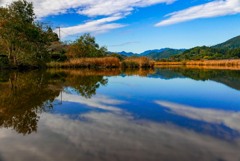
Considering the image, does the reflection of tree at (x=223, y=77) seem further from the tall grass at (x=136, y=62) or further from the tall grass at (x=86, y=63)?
the tall grass at (x=136, y=62)

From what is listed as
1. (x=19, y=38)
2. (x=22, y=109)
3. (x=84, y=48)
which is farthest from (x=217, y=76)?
(x=84, y=48)

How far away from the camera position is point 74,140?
17.5 ft

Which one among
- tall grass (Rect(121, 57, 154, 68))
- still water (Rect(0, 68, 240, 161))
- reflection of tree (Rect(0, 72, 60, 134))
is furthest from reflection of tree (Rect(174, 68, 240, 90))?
tall grass (Rect(121, 57, 154, 68))

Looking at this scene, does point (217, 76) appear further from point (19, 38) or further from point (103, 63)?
point (103, 63)

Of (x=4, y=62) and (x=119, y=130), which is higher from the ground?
(x=4, y=62)

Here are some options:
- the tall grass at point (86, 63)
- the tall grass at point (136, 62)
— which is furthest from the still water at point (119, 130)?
the tall grass at point (136, 62)

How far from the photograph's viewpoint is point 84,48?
176 feet

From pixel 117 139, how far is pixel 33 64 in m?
33.4

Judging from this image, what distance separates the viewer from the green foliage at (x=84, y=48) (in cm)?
5228

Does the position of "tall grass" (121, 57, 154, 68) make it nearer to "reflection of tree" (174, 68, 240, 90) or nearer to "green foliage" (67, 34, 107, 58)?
"green foliage" (67, 34, 107, 58)

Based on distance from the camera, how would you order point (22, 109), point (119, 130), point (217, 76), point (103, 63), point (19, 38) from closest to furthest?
point (119, 130)
point (22, 109)
point (217, 76)
point (19, 38)
point (103, 63)

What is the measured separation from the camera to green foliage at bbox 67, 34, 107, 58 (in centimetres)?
5228

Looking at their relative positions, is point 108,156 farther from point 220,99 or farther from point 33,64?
point 33,64

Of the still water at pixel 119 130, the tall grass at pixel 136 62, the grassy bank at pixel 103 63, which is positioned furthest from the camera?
the tall grass at pixel 136 62
